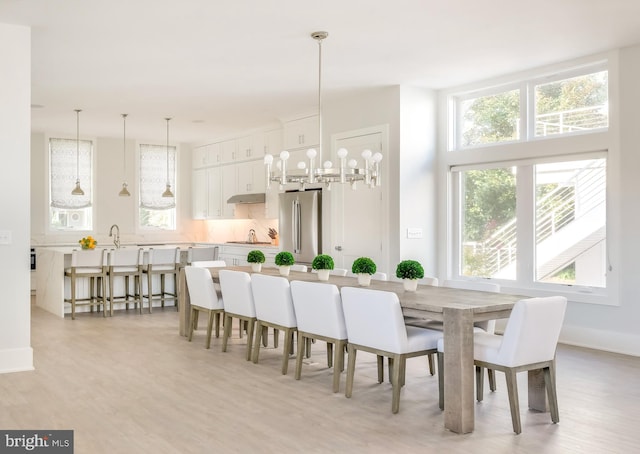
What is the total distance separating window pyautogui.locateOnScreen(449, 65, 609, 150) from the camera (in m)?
6.09

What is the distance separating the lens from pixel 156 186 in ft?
38.8

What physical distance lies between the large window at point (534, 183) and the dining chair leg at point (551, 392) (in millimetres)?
2501

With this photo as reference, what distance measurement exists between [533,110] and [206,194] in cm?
680

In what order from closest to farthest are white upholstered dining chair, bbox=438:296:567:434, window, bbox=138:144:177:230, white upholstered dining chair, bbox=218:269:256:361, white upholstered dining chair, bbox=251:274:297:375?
white upholstered dining chair, bbox=438:296:567:434
white upholstered dining chair, bbox=251:274:297:375
white upholstered dining chair, bbox=218:269:256:361
window, bbox=138:144:177:230

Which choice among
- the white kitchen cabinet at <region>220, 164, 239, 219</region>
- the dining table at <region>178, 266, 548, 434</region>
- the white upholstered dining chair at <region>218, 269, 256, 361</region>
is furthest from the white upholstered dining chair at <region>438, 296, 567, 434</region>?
the white kitchen cabinet at <region>220, 164, 239, 219</region>

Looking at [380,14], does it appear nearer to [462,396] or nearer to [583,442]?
[462,396]

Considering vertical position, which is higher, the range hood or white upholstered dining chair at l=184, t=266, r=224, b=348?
the range hood

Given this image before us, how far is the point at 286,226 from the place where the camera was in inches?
348

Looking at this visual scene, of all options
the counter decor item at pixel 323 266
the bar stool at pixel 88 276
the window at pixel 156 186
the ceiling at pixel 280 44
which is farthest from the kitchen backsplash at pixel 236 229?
the counter decor item at pixel 323 266

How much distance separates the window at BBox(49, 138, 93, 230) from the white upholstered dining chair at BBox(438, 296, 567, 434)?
9007mm

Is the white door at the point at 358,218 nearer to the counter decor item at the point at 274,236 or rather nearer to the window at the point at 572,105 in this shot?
the window at the point at 572,105

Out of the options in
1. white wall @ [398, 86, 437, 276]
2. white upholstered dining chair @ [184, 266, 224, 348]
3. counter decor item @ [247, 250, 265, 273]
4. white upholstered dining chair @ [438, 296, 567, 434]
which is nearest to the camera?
white upholstered dining chair @ [438, 296, 567, 434]

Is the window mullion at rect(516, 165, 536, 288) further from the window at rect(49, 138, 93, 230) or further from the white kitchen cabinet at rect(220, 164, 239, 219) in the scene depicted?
the window at rect(49, 138, 93, 230)

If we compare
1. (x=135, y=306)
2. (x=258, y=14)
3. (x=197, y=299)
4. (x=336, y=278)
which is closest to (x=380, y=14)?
(x=258, y=14)
